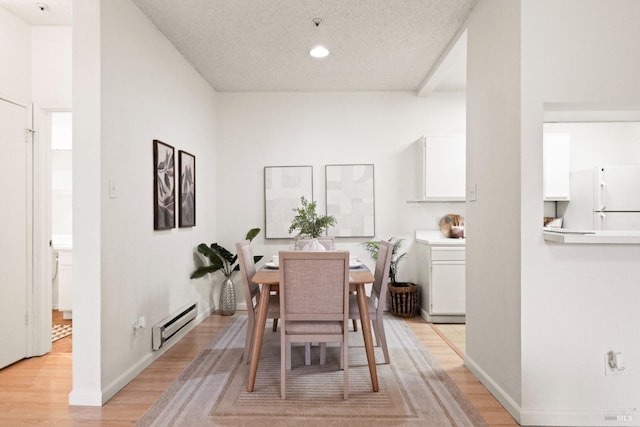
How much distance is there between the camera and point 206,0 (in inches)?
109

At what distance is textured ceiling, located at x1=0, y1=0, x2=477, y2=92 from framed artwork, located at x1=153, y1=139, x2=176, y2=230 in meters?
1.00

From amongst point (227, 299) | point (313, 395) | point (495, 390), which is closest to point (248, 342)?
point (313, 395)

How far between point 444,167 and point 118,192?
339cm

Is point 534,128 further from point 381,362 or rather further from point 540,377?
point 381,362

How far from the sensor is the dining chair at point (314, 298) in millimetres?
2367

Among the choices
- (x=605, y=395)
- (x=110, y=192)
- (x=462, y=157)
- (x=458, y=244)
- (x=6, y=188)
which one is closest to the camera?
(x=605, y=395)

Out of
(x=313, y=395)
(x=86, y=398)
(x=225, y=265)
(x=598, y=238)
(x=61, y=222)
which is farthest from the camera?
(x=61, y=222)

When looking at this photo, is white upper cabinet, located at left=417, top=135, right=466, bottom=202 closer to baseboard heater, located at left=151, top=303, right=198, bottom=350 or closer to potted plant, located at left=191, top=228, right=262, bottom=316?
potted plant, located at left=191, top=228, right=262, bottom=316

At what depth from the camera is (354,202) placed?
15.8 ft

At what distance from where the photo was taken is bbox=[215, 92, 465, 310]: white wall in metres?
4.80

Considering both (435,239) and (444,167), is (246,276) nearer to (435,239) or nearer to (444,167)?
(435,239)

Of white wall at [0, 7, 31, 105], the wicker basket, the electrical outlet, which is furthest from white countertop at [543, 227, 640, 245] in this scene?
white wall at [0, 7, 31, 105]

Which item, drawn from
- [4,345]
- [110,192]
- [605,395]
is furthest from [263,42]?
[605,395]

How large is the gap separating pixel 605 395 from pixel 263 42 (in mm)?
3501
